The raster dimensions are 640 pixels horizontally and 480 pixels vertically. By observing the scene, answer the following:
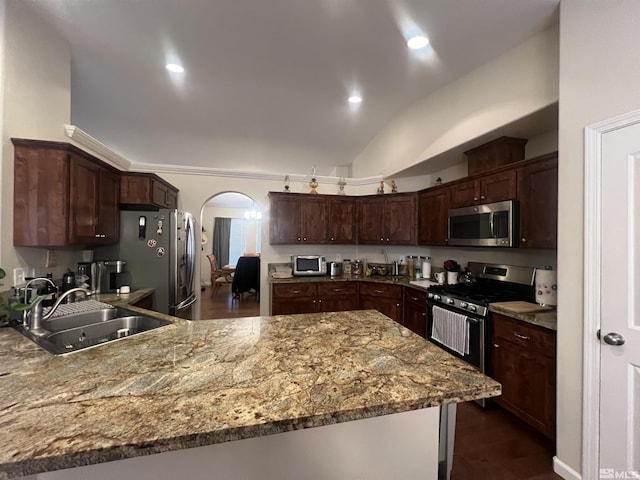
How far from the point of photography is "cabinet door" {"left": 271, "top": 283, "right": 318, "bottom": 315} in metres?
3.82

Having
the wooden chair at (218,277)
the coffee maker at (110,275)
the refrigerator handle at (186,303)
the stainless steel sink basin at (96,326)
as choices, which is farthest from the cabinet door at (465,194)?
the wooden chair at (218,277)

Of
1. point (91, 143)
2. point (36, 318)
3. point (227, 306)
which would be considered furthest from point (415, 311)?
point (227, 306)

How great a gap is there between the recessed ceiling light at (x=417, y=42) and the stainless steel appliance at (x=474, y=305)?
2200 mm

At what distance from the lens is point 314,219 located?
430cm

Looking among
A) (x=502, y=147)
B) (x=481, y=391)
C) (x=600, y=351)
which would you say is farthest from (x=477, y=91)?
(x=481, y=391)

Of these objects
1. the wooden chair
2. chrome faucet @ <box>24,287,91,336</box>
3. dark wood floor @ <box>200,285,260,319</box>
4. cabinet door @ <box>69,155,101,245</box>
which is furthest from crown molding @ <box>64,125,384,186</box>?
the wooden chair

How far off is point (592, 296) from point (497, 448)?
1.24 metres

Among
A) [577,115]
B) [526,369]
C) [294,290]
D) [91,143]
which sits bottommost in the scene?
[526,369]

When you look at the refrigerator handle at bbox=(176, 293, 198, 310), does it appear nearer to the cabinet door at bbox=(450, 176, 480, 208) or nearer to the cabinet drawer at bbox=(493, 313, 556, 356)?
the cabinet drawer at bbox=(493, 313, 556, 356)

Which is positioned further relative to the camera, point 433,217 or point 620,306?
point 433,217

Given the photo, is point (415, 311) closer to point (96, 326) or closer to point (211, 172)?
point (96, 326)

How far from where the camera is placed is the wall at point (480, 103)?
7.04ft

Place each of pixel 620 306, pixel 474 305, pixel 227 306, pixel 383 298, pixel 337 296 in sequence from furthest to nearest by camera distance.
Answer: pixel 227 306, pixel 337 296, pixel 383 298, pixel 474 305, pixel 620 306

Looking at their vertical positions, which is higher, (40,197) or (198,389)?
(40,197)
